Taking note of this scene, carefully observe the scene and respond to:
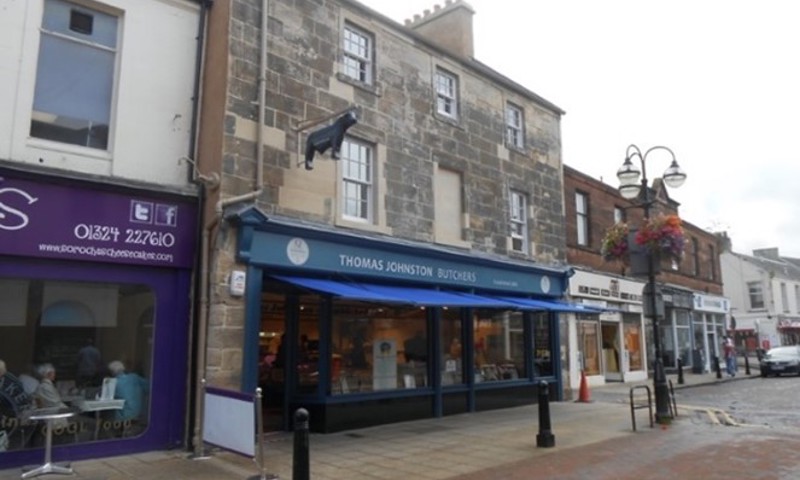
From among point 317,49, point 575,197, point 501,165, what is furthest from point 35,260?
point 575,197

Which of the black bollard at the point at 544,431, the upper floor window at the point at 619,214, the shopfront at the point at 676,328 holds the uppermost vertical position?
the upper floor window at the point at 619,214

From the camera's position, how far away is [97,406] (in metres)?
8.55

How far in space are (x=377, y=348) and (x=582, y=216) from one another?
1312cm

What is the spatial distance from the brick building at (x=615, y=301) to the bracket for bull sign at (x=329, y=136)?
33.9 feet

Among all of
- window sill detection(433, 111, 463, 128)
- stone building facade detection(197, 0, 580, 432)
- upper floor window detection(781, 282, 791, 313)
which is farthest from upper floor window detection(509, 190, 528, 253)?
upper floor window detection(781, 282, 791, 313)

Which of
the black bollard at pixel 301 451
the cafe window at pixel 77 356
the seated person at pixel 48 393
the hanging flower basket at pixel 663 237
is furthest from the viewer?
the hanging flower basket at pixel 663 237

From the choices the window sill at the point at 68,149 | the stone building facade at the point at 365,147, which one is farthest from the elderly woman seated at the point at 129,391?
the window sill at the point at 68,149

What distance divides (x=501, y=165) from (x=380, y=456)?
889 centimetres

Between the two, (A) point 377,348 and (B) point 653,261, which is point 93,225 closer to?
(A) point 377,348

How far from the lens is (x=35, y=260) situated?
8.12 metres

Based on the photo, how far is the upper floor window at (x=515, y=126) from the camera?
53.2ft

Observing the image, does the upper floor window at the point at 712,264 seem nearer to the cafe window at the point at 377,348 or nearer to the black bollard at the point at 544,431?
the cafe window at the point at 377,348

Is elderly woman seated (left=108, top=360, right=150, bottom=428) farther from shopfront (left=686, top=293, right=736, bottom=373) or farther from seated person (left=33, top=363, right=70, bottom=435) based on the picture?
shopfront (left=686, top=293, right=736, bottom=373)

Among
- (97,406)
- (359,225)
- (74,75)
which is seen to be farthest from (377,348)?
(74,75)
